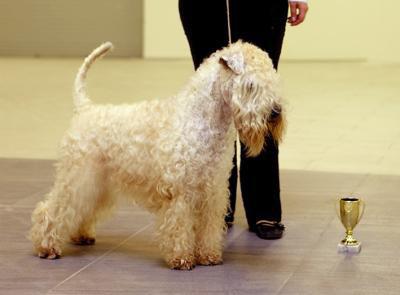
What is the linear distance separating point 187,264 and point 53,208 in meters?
0.59

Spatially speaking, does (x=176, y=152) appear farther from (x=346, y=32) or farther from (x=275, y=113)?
(x=346, y=32)

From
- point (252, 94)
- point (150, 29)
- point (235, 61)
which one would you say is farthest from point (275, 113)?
point (150, 29)

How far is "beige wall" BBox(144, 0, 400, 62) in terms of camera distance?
13344 mm

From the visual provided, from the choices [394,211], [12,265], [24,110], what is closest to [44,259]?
[12,265]

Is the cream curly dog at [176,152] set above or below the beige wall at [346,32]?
above

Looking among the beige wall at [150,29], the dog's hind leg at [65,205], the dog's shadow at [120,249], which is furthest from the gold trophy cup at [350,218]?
the beige wall at [150,29]

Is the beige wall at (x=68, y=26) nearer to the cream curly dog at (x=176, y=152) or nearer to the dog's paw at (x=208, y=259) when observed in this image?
the cream curly dog at (x=176, y=152)

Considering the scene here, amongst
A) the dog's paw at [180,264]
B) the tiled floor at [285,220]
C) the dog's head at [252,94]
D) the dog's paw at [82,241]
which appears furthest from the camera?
the dog's paw at [82,241]

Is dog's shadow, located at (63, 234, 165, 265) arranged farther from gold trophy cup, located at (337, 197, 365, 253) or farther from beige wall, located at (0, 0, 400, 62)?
beige wall, located at (0, 0, 400, 62)

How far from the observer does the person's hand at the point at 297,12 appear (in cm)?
425

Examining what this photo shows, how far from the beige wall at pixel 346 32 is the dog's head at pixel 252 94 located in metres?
10.1

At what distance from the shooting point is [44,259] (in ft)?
12.5

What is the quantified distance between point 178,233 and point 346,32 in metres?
10.3

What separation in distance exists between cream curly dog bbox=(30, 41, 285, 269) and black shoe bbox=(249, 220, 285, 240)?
45 cm
